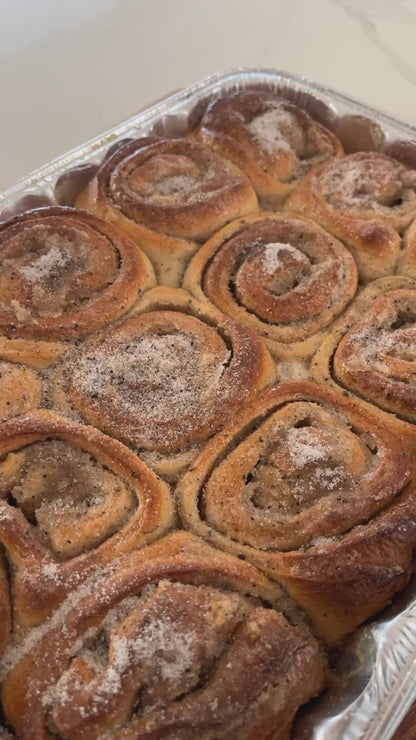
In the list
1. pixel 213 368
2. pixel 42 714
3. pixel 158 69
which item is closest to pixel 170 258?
pixel 213 368

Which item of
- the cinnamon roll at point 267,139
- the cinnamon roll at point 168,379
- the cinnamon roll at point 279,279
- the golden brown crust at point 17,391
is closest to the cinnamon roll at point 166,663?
the cinnamon roll at point 168,379

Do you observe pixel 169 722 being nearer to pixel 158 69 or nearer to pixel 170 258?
pixel 170 258

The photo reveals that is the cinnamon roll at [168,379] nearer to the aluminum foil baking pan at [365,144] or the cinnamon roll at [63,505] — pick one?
the cinnamon roll at [63,505]

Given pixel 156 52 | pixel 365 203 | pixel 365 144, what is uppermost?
pixel 156 52

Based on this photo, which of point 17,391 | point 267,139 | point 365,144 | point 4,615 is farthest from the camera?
point 365,144

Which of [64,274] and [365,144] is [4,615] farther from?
[365,144]

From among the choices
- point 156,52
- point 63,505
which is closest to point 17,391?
point 63,505

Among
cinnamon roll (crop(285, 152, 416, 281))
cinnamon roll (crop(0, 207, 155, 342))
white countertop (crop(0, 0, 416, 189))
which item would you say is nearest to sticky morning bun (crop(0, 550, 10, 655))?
cinnamon roll (crop(0, 207, 155, 342))
